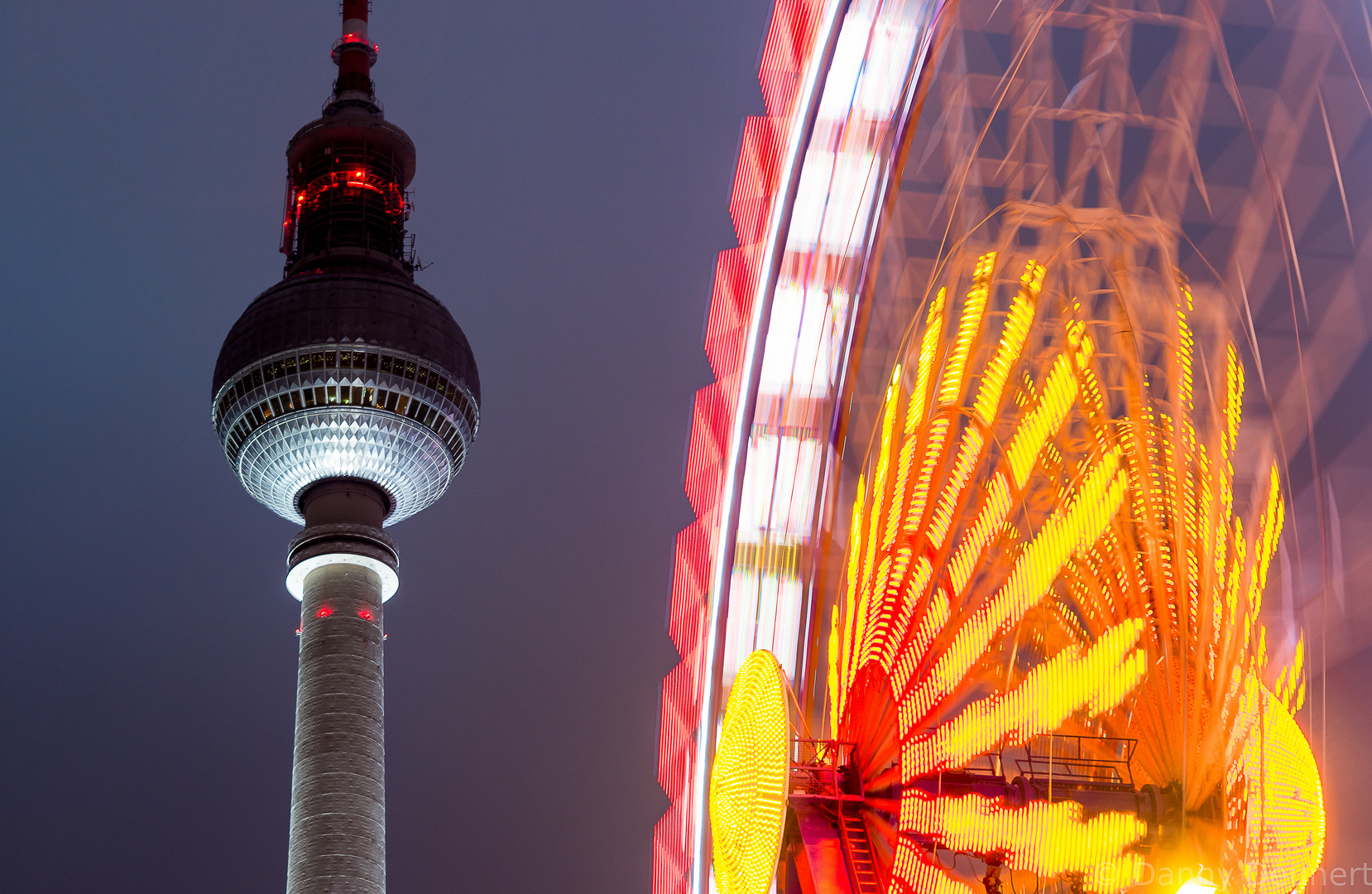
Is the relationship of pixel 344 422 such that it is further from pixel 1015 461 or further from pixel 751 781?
pixel 751 781

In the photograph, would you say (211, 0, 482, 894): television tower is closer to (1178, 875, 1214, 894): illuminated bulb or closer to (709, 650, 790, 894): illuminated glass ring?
(709, 650, 790, 894): illuminated glass ring

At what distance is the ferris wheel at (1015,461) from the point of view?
1026 cm

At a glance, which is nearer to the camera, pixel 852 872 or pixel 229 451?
pixel 852 872

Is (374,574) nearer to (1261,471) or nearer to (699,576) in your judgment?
(699,576)

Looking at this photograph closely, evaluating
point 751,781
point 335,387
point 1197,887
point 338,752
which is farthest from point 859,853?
point 335,387

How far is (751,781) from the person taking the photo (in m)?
11.0

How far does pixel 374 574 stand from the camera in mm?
51750

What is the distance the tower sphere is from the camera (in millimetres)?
55281

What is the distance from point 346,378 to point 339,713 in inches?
581

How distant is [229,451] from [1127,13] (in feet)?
168

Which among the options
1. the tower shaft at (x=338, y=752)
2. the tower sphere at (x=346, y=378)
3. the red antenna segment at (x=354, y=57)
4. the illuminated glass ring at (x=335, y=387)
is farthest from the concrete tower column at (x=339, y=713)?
the red antenna segment at (x=354, y=57)

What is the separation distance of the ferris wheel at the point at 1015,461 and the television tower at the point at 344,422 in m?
34.2

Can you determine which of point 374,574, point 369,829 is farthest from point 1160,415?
point 374,574

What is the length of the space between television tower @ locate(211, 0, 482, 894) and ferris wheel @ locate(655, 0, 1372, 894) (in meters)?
34.2
